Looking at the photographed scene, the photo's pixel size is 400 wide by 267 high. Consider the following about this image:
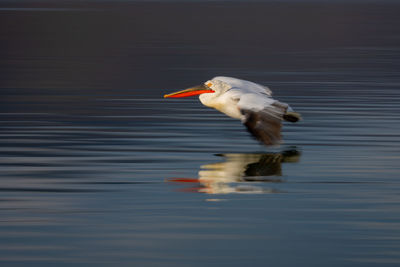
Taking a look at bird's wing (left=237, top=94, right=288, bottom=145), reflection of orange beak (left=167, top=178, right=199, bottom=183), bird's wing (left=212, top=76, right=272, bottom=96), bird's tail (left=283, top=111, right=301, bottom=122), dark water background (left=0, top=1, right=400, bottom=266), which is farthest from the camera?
bird's wing (left=212, top=76, right=272, bottom=96)

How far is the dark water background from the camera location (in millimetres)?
7352

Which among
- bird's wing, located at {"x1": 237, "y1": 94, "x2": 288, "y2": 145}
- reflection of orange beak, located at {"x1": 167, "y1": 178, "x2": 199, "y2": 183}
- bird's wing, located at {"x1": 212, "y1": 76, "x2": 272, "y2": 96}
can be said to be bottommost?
reflection of orange beak, located at {"x1": 167, "y1": 178, "x2": 199, "y2": 183}

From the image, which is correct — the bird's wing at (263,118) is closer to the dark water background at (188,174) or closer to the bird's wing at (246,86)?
the dark water background at (188,174)

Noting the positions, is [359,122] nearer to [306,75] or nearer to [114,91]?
[114,91]

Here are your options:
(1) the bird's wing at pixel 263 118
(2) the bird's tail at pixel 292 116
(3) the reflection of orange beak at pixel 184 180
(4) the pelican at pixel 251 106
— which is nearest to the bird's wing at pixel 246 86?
(4) the pelican at pixel 251 106

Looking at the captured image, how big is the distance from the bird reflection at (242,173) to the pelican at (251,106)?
0.34 m

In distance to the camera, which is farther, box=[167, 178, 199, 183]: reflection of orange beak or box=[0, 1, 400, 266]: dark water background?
box=[167, 178, 199, 183]: reflection of orange beak

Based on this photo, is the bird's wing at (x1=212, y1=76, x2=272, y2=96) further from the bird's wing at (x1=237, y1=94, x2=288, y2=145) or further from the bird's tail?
the bird's wing at (x1=237, y1=94, x2=288, y2=145)

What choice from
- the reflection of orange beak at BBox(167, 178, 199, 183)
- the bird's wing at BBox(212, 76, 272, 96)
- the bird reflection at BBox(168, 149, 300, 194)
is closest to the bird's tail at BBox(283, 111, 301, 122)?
the bird reflection at BBox(168, 149, 300, 194)

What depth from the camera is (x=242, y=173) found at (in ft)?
33.4

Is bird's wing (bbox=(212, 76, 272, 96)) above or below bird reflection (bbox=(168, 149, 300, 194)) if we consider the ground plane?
above

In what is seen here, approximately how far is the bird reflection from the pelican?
34cm

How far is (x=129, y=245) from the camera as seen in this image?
7.39 metres

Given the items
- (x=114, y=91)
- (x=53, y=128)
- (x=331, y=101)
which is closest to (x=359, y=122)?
(x=331, y=101)
